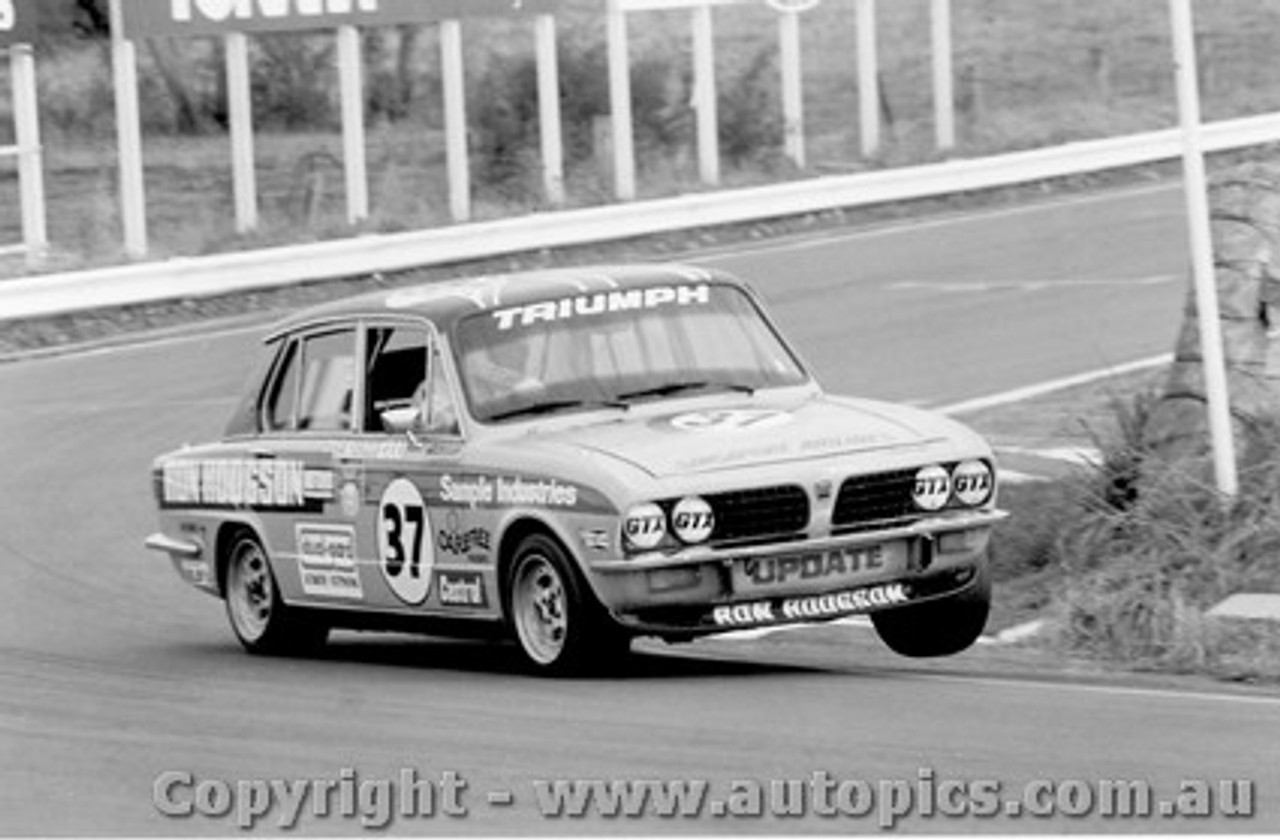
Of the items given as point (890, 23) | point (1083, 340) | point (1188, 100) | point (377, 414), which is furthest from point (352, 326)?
point (890, 23)

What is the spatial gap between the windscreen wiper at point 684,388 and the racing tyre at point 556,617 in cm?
96

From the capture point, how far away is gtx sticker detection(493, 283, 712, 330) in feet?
45.1

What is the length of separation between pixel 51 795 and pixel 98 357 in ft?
52.6

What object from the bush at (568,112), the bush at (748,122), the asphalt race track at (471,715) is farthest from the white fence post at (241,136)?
the asphalt race track at (471,715)

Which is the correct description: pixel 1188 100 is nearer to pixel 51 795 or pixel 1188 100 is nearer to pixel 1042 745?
pixel 1042 745

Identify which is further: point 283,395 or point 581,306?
point 283,395

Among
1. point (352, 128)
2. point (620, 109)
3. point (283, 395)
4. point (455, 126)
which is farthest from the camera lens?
point (620, 109)

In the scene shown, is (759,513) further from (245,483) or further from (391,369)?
(245,483)

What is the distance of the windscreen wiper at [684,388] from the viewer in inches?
532

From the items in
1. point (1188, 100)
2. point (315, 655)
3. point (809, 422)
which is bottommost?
point (315, 655)

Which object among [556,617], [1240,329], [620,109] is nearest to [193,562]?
[556,617]

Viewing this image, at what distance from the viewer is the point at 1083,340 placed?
24.3 meters

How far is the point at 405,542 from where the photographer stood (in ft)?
44.6

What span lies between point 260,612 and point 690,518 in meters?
3.07
